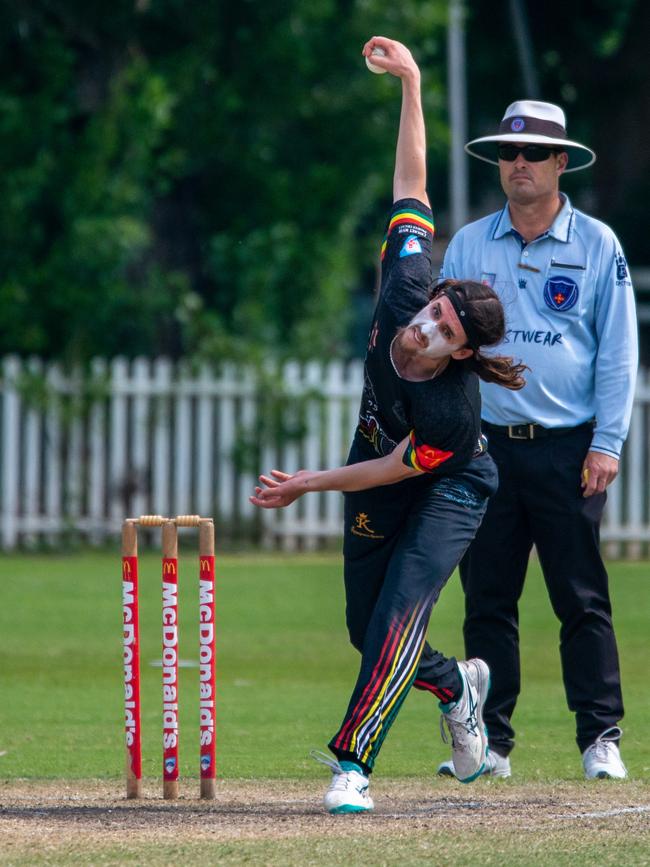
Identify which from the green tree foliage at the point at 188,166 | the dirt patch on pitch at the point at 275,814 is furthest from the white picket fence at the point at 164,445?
the dirt patch on pitch at the point at 275,814

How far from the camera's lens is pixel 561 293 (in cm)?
637

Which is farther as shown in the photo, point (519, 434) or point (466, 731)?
point (519, 434)

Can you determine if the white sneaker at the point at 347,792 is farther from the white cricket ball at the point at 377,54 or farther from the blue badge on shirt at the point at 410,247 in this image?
the white cricket ball at the point at 377,54

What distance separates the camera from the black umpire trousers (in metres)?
6.35

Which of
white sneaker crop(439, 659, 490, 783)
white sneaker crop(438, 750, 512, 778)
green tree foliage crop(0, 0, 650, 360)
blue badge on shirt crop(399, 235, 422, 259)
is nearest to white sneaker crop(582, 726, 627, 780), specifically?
white sneaker crop(438, 750, 512, 778)

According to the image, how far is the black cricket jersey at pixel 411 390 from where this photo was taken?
5.43m

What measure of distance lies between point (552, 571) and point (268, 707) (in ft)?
7.22

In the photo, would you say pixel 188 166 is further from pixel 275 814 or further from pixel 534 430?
pixel 275 814

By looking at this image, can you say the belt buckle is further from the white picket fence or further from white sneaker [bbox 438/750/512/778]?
the white picket fence

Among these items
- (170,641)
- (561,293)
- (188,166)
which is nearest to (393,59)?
(561,293)

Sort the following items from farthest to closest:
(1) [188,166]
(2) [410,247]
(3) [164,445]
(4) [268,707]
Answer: (1) [188,166]
(3) [164,445]
(4) [268,707]
(2) [410,247]

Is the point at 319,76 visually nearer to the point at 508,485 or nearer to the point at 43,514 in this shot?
the point at 43,514

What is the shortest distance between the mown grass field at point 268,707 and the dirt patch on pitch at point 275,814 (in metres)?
0.02

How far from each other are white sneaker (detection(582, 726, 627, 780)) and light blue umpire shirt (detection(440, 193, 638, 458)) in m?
1.10
